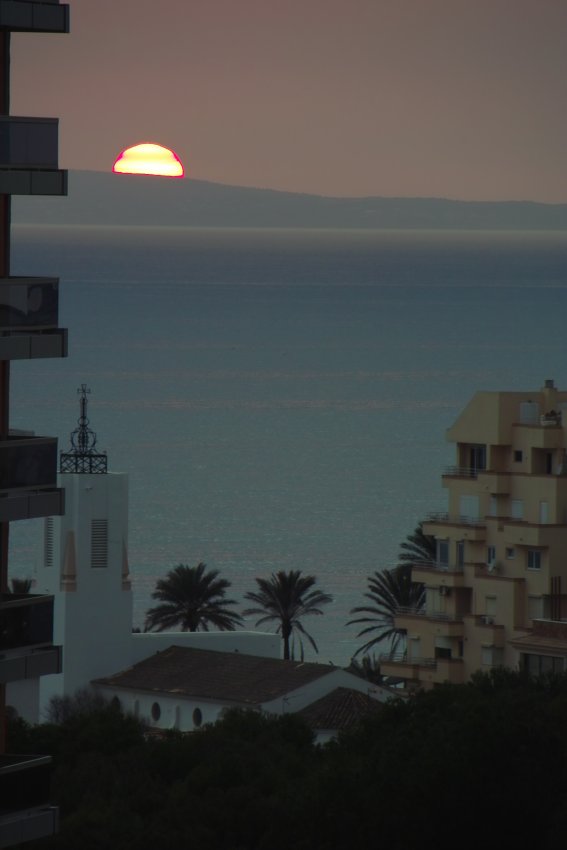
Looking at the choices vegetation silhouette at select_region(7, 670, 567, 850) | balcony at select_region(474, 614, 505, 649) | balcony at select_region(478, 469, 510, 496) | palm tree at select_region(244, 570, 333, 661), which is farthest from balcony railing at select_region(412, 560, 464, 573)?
vegetation silhouette at select_region(7, 670, 567, 850)

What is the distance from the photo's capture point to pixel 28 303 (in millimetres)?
22016

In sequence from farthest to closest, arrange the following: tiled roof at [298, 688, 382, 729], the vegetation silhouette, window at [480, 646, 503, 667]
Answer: window at [480, 646, 503, 667] → tiled roof at [298, 688, 382, 729] → the vegetation silhouette

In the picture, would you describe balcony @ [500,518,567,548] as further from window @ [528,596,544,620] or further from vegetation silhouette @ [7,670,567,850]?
vegetation silhouette @ [7,670,567,850]

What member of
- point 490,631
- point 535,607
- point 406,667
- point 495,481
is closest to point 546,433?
point 495,481

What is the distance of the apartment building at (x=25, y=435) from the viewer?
21.8 m

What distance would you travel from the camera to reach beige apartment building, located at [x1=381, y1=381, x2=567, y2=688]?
58281 mm

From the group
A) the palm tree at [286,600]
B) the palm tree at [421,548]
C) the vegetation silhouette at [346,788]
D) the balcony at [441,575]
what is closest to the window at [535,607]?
the balcony at [441,575]

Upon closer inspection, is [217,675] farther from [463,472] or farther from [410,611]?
[410,611]

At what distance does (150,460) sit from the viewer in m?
147

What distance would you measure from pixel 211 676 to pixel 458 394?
126 metres

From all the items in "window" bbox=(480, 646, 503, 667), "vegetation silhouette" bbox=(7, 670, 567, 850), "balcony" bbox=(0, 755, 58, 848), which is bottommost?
"vegetation silhouette" bbox=(7, 670, 567, 850)

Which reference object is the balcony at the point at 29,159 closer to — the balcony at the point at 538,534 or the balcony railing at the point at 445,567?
the balcony at the point at 538,534

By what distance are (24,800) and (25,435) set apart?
2.76 metres

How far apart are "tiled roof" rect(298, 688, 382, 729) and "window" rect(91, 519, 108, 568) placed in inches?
350
